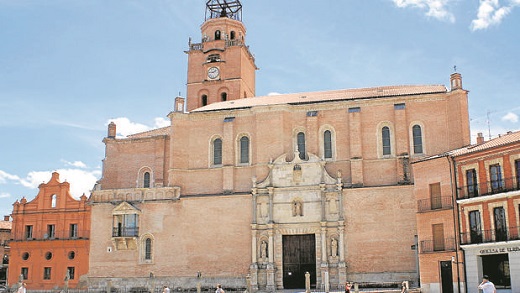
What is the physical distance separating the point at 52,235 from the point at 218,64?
920 inches

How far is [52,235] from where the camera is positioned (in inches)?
2110

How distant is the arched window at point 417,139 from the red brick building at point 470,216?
6.54 meters

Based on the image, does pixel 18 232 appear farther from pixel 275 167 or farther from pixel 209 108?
pixel 275 167

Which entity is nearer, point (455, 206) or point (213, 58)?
point (455, 206)

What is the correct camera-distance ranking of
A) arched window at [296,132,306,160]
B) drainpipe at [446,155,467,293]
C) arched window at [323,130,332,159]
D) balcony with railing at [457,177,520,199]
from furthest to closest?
arched window at [296,132,306,160], arched window at [323,130,332,159], drainpipe at [446,155,467,293], balcony with railing at [457,177,520,199]

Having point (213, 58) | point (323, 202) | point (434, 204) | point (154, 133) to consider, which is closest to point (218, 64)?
point (213, 58)

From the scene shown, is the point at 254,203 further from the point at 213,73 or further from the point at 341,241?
the point at 213,73

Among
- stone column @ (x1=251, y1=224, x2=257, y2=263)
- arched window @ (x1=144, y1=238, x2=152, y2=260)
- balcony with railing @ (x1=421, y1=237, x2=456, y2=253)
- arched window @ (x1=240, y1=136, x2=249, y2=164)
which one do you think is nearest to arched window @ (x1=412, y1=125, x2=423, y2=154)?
balcony with railing @ (x1=421, y1=237, x2=456, y2=253)

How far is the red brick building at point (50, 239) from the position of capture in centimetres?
5166

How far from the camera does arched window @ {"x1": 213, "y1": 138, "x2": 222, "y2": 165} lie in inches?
1923

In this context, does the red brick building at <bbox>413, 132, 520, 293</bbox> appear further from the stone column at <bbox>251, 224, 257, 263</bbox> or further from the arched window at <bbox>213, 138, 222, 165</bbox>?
the arched window at <bbox>213, 138, 222, 165</bbox>

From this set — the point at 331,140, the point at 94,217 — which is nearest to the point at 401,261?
the point at 331,140

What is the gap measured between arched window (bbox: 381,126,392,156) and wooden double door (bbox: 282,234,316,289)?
824 centimetres

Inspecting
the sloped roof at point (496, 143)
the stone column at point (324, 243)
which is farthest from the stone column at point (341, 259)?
the sloped roof at point (496, 143)
